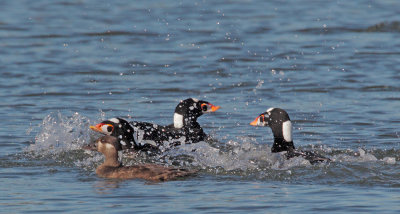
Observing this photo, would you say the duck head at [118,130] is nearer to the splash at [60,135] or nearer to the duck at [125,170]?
the splash at [60,135]

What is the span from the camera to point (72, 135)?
14211 mm

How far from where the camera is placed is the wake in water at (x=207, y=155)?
38.2 ft

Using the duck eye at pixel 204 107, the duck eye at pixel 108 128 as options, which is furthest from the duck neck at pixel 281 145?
the duck eye at pixel 204 107

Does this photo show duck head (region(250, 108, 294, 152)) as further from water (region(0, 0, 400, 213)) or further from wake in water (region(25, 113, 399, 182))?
water (region(0, 0, 400, 213))

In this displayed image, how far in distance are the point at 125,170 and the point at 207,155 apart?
4.42 feet

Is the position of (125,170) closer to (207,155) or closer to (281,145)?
(207,155)

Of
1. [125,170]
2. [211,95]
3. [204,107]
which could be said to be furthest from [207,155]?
[211,95]

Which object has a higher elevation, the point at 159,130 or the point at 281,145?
the point at 159,130

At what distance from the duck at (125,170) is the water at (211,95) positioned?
199 millimetres

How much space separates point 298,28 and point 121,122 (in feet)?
42.5

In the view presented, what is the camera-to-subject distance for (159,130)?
14.5 meters

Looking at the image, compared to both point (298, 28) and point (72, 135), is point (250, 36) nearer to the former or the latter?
point (298, 28)

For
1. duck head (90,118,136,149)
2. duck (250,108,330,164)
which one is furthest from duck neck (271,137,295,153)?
duck head (90,118,136,149)

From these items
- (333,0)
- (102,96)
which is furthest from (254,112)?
(333,0)
